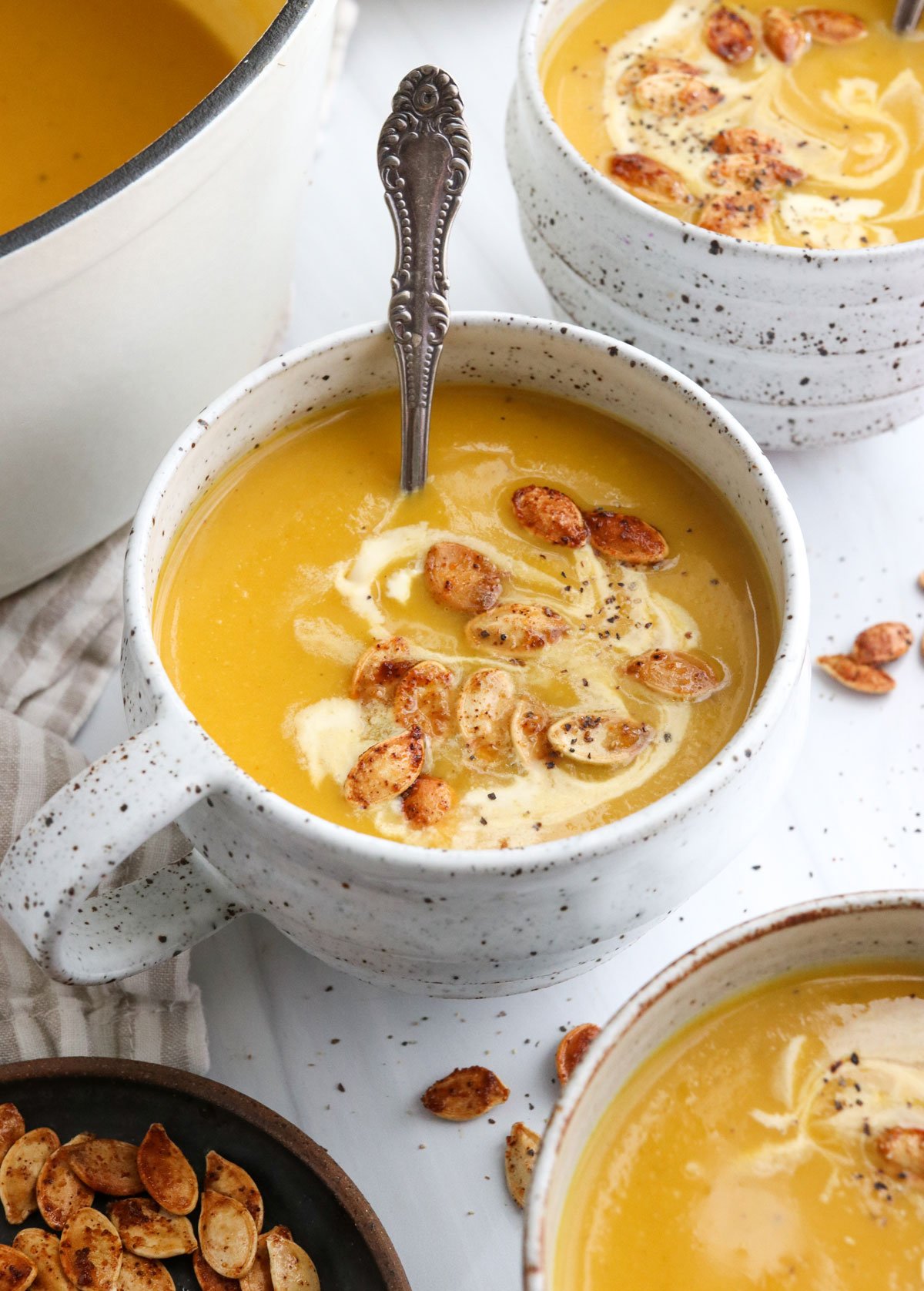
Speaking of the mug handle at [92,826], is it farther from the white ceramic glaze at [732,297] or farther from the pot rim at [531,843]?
the white ceramic glaze at [732,297]

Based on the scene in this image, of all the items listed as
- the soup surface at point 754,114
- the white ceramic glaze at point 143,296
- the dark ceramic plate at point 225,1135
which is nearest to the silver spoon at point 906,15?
the soup surface at point 754,114

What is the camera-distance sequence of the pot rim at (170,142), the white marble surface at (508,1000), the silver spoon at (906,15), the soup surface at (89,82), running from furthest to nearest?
the silver spoon at (906,15)
the soup surface at (89,82)
the white marble surface at (508,1000)
the pot rim at (170,142)

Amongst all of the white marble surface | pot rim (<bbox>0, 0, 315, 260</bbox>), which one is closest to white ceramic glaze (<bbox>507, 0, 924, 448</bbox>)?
the white marble surface

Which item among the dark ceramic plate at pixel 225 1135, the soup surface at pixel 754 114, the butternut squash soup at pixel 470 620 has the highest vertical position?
the soup surface at pixel 754 114

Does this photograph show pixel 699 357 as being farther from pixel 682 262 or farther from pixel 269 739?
pixel 269 739

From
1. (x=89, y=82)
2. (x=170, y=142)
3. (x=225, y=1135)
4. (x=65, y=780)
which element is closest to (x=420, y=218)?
(x=170, y=142)

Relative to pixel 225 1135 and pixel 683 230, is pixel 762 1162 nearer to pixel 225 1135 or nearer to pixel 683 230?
pixel 225 1135

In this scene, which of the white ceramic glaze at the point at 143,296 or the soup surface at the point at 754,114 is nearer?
the white ceramic glaze at the point at 143,296
